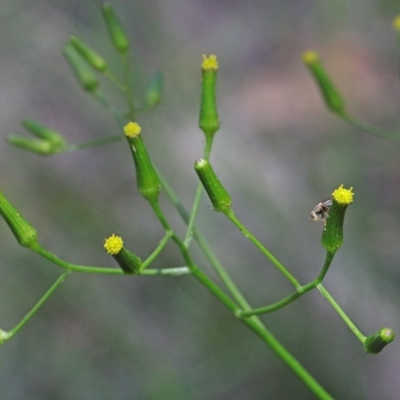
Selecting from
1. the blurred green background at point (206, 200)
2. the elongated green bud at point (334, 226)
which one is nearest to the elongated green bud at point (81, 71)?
the elongated green bud at point (334, 226)

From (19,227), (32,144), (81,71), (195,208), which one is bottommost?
(195,208)

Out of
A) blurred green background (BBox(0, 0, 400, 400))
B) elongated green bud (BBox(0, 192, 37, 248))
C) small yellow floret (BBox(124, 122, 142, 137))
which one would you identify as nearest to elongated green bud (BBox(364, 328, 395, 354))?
small yellow floret (BBox(124, 122, 142, 137))

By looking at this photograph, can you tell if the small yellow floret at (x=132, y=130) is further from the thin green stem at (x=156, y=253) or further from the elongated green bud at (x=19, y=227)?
the elongated green bud at (x=19, y=227)

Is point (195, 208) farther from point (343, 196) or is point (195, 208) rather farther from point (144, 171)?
point (343, 196)

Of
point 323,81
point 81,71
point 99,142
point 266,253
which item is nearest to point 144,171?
point 266,253

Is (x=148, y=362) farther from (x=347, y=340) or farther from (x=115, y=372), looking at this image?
(x=347, y=340)

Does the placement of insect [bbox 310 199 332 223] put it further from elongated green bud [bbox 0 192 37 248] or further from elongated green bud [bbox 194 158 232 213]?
elongated green bud [bbox 0 192 37 248]
